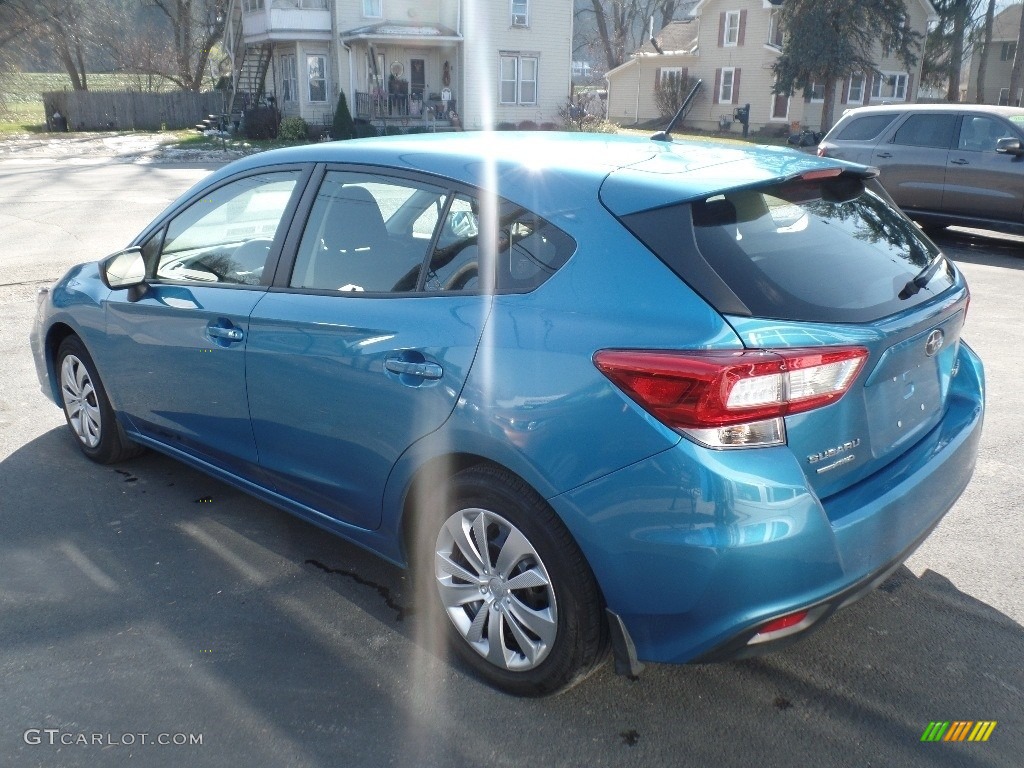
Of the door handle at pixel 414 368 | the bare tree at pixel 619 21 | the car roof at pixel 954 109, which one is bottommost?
the door handle at pixel 414 368

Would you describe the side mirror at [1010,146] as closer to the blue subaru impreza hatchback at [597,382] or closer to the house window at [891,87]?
the blue subaru impreza hatchback at [597,382]

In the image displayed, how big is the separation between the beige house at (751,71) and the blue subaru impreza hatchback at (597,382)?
135ft

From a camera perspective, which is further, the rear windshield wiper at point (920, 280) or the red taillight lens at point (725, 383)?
the rear windshield wiper at point (920, 280)

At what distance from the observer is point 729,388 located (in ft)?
8.06

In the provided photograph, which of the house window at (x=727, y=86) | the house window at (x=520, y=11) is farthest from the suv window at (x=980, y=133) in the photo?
the house window at (x=727, y=86)

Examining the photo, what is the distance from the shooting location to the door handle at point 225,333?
→ 375cm

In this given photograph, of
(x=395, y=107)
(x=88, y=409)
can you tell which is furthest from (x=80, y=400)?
(x=395, y=107)

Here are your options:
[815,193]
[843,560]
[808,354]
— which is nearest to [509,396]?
[808,354]

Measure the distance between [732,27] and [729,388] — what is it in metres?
48.8

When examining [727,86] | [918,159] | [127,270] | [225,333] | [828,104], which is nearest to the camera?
[225,333]

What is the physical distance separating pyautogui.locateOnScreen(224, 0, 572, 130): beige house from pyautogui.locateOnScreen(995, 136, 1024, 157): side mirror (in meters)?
28.4

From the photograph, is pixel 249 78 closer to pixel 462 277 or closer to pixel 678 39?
pixel 678 39

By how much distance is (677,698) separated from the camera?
10.1ft
